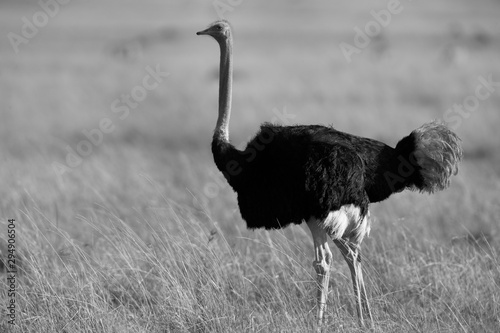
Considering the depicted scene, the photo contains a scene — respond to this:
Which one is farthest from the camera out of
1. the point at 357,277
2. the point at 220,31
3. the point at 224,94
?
the point at 220,31

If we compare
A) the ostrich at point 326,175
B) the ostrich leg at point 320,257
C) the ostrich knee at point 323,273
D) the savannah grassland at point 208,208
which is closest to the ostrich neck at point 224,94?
the ostrich at point 326,175

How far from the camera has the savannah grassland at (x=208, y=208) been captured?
4.68 meters

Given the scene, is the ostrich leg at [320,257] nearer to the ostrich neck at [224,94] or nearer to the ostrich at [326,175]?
the ostrich at [326,175]

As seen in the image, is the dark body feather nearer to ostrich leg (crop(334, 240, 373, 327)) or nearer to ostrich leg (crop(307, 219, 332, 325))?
ostrich leg (crop(307, 219, 332, 325))

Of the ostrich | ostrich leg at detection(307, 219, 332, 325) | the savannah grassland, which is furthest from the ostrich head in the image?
ostrich leg at detection(307, 219, 332, 325)

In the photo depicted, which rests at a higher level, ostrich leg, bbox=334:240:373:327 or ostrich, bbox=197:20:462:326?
ostrich, bbox=197:20:462:326

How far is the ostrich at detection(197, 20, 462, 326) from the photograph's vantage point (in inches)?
187

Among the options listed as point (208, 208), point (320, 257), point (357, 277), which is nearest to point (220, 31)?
point (320, 257)

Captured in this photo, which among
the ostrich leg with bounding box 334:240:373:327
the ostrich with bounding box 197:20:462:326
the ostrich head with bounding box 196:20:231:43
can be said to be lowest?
the ostrich leg with bounding box 334:240:373:327

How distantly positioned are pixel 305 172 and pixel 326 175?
0.13 meters

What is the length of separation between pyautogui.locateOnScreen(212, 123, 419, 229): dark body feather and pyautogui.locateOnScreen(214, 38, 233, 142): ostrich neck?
3.0 inches

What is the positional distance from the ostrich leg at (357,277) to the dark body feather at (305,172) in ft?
0.94

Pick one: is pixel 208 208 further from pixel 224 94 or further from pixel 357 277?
pixel 357 277

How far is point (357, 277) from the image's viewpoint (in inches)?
190
